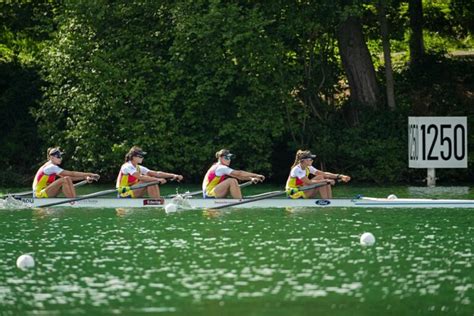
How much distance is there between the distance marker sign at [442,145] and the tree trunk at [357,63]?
8.60 feet

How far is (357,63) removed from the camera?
3469cm

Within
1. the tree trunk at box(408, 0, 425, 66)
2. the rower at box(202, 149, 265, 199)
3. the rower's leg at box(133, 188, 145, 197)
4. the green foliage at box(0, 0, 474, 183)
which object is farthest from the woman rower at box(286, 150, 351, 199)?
the tree trunk at box(408, 0, 425, 66)

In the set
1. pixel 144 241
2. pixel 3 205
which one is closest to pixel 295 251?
pixel 144 241

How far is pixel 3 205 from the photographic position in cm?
2584

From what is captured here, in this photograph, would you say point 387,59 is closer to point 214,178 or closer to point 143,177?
point 214,178

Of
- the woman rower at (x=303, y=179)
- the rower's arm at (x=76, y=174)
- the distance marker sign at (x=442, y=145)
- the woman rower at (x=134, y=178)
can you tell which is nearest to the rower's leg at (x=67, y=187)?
the rower's arm at (x=76, y=174)

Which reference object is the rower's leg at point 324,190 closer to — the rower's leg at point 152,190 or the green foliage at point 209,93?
the rower's leg at point 152,190

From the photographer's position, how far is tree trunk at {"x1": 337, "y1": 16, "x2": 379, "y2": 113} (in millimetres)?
34562

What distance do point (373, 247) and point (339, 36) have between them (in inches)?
648

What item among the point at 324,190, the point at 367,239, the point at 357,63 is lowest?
the point at 367,239

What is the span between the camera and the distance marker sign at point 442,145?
32344 mm

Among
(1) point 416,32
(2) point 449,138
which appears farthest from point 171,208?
(1) point 416,32

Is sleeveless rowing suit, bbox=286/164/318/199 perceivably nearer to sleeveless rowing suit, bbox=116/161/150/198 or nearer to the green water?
the green water

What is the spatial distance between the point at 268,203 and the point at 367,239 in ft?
21.6
